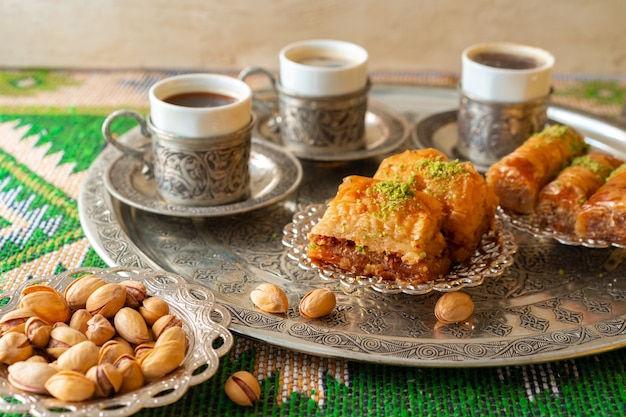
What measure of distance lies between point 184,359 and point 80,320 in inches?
10.5

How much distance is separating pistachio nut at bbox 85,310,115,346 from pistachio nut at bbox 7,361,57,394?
0.45ft

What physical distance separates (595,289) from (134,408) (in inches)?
47.5

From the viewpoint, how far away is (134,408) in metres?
1.41

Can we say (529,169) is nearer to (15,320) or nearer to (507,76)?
(507,76)

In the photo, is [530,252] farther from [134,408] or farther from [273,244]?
[134,408]

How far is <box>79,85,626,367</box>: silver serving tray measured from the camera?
1.68 meters

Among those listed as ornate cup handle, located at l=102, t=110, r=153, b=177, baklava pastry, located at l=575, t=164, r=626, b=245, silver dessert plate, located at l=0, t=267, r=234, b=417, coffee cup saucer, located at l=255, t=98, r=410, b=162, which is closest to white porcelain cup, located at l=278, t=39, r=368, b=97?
coffee cup saucer, located at l=255, t=98, r=410, b=162

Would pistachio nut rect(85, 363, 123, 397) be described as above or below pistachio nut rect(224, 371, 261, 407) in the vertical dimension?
above

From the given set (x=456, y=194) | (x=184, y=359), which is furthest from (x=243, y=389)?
(x=456, y=194)

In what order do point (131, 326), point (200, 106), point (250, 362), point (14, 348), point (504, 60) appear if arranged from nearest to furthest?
point (14, 348) → point (131, 326) → point (250, 362) → point (200, 106) → point (504, 60)

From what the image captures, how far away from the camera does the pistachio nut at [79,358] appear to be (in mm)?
1492

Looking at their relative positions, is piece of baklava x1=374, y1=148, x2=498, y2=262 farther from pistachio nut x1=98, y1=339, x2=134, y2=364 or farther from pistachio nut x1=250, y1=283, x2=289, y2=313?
pistachio nut x1=98, y1=339, x2=134, y2=364

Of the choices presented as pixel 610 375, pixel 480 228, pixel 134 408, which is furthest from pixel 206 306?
pixel 610 375

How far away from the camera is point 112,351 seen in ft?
5.07
